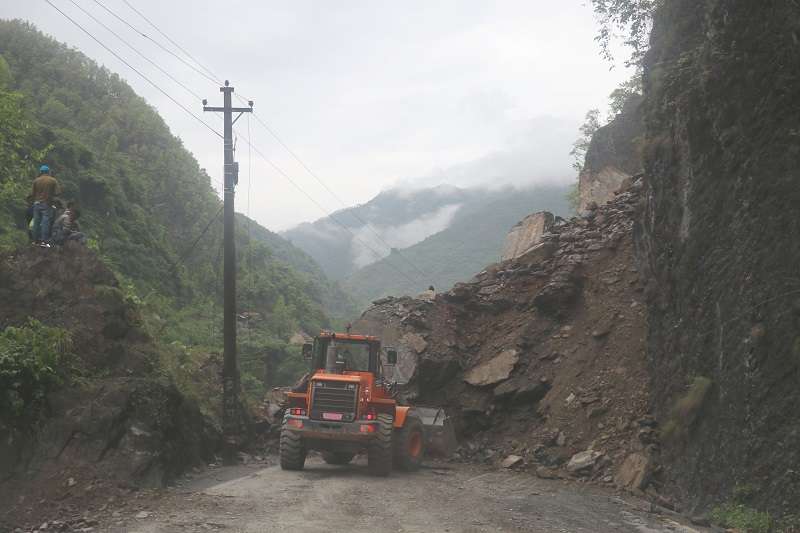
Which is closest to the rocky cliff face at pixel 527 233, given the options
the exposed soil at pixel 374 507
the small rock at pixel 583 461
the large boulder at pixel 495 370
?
the large boulder at pixel 495 370

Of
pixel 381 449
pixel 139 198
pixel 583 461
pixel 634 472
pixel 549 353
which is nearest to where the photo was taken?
pixel 634 472

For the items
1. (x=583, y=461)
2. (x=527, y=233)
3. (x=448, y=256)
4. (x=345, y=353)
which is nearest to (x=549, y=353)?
(x=583, y=461)

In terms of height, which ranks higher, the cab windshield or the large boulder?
the cab windshield

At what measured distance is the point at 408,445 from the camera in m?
15.3

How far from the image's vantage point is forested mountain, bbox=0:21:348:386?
4872 cm

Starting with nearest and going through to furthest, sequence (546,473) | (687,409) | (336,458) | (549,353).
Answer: (687,409) → (546,473) → (336,458) → (549,353)

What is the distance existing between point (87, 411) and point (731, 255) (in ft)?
35.5

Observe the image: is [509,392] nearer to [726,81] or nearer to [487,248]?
[726,81]

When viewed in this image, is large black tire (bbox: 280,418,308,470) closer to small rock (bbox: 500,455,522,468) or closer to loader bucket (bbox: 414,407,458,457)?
loader bucket (bbox: 414,407,458,457)

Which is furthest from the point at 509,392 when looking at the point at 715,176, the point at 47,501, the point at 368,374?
the point at 47,501

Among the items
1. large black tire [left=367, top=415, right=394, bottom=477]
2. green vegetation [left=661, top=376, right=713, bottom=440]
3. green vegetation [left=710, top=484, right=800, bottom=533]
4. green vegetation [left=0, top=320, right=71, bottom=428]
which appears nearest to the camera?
green vegetation [left=710, top=484, right=800, bottom=533]

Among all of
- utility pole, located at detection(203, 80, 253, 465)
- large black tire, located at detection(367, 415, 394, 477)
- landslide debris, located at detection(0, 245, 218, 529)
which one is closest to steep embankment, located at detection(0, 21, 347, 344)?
utility pole, located at detection(203, 80, 253, 465)

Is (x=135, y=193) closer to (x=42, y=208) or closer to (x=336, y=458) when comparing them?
(x=42, y=208)

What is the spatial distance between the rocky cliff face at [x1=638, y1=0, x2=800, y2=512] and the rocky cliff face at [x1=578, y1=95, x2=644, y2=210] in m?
16.8
